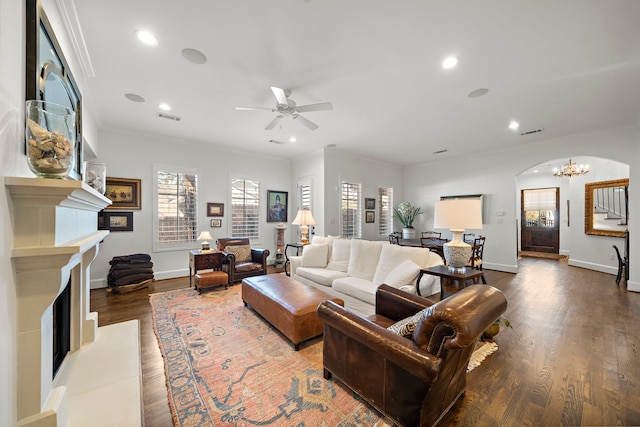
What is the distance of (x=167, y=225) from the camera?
4.94 meters

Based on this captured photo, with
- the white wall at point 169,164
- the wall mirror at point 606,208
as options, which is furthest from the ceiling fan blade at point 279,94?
the wall mirror at point 606,208

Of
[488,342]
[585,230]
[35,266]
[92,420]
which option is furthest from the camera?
A: [585,230]

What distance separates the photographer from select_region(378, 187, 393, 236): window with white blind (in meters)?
7.23

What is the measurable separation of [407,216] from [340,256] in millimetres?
4123

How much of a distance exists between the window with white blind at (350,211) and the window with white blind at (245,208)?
2177 mm

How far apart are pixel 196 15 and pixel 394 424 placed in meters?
3.34

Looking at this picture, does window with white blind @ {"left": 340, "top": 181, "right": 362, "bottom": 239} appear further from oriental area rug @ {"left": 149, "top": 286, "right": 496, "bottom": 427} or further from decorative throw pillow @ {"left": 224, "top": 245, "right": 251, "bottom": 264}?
oriental area rug @ {"left": 149, "top": 286, "right": 496, "bottom": 427}

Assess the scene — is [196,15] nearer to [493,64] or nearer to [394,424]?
[493,64]

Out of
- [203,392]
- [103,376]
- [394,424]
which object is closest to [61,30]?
[103,376]

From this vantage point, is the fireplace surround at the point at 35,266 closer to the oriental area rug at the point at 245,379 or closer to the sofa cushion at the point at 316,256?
the oriental area rug at the point at 245,379

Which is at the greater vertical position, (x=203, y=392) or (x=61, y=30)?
(x=61, y=30)

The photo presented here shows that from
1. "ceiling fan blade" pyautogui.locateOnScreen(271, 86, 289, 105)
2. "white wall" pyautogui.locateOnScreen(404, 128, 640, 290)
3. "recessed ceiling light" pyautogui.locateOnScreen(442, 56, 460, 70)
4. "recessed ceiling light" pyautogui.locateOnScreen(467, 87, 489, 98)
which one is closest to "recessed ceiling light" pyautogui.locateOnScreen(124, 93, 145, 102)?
"ceiling fan blade" pyautogui.locateOnScreen(271, 86, 289, 105)

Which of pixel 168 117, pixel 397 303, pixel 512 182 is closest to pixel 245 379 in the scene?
pixel 397 303

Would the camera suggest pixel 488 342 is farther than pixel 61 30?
Yes
